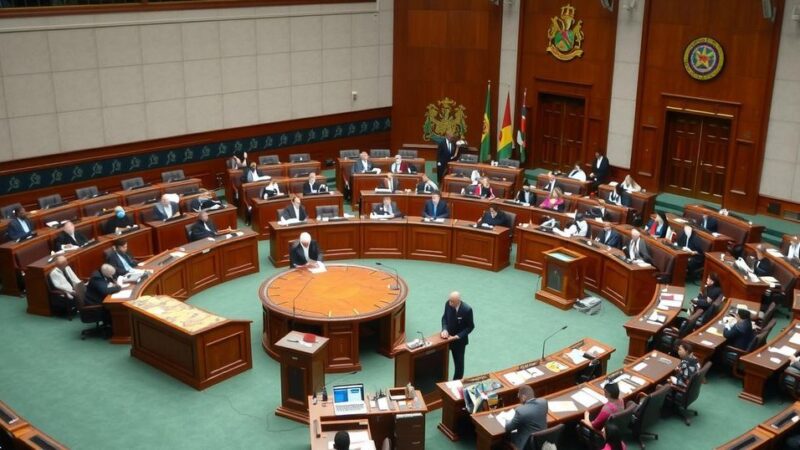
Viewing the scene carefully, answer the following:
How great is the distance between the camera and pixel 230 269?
1539 cm

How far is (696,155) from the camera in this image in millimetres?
19438

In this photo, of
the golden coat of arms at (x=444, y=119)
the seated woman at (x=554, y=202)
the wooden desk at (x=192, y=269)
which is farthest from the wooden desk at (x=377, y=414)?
the golden coat of arms at (x=444, y=119)

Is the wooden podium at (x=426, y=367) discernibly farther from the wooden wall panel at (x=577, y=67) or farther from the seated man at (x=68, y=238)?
the wooden wall panel at (x=577, y=67)

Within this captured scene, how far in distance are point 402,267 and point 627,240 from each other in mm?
4405

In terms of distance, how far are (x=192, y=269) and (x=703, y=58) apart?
1235 centimetres

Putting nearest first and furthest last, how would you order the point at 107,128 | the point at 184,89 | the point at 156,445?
1. the point at 156,445
2. the point at 107,128
3. the point at 184,89

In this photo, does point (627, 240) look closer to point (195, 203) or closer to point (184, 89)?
point (195, 203)

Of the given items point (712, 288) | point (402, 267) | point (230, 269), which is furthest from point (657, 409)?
point (230, 269)

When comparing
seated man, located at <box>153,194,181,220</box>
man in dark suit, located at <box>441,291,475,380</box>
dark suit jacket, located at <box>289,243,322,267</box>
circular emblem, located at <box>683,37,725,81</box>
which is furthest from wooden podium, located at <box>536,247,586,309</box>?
seated man, located at <box>153,194,181,220</box>

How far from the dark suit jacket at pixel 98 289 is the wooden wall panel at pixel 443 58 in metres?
13.0

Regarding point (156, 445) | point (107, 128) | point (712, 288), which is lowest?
point (156, 445)

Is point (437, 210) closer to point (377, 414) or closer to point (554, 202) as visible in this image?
point (554, 202)

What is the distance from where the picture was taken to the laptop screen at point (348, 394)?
945cm

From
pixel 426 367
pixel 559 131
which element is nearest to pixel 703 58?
pixel 559 131
